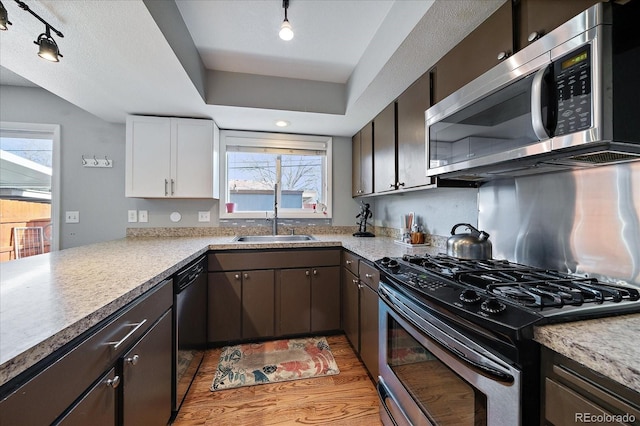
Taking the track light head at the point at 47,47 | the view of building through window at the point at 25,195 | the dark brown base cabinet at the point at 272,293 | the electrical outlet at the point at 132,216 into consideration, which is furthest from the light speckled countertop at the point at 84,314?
the view of building through window at the point at 25,195

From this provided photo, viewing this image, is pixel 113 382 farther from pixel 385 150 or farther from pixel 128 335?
pixel 385 150

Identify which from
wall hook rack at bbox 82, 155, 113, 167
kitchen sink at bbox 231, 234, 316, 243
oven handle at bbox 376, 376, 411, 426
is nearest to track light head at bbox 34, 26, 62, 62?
wall hook rack at bbox 82, 155, 113, 167

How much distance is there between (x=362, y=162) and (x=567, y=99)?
1.99m

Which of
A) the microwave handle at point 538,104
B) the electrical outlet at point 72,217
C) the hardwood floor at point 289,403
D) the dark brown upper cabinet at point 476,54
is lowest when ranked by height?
the hardwood floor at point 289,403

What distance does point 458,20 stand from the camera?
3.95 ft

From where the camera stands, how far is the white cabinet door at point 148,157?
94.3 inches

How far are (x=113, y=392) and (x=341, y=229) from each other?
8.14 feet

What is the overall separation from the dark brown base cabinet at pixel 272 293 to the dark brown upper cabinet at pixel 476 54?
154 cm

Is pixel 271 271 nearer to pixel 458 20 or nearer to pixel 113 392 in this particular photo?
pixel 113 392

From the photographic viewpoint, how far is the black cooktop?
2.34 ft

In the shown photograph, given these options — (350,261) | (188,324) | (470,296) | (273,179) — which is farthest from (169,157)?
(470,296)

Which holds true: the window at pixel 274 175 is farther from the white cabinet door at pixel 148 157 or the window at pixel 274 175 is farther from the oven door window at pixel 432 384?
the oven door window at pixel 432 384

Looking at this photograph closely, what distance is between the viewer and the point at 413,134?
1.72 meters

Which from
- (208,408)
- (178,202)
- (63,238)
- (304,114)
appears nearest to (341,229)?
(304,114)
